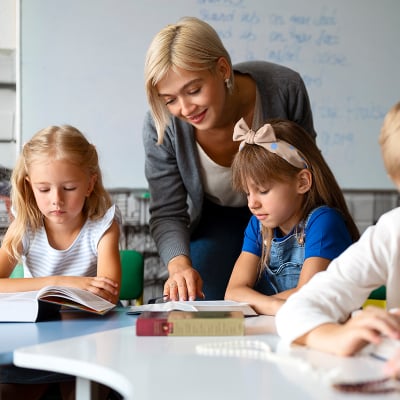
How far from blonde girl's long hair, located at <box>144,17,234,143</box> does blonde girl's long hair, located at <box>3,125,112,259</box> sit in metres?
0.26

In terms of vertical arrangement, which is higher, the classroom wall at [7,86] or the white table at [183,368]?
the classroom wall at [7,86]

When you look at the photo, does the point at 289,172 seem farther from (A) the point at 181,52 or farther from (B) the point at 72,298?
(B) the point at 72,298

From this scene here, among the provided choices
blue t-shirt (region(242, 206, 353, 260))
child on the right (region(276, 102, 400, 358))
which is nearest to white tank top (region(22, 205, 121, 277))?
blue t-shirt (region(242, 206, 353, 260))

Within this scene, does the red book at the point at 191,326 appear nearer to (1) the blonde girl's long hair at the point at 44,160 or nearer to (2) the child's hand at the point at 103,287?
(2) the child's hand at the point at 103,287

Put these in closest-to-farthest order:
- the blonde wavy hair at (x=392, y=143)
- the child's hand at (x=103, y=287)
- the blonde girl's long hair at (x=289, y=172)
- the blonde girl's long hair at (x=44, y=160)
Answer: the blonde wavy hair at (x=392, y=143), the child's hand at (x=103, y=287), the blonde girl's long hair at (x=289, y=172), the blonde girl's long hair at (x=44, y=160)

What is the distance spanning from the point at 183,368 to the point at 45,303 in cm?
63

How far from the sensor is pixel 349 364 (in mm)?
901

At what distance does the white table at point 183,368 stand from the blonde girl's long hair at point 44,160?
0.84 m

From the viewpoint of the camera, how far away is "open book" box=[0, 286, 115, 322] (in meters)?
1.40

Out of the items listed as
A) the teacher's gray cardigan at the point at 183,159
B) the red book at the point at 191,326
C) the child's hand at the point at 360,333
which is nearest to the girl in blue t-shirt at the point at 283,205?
the teacher's gray cardigan at the point at 183,159

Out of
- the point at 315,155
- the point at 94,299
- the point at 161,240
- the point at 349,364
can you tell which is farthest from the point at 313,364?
the point at 161,240

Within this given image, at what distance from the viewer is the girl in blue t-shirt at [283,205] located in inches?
67.9

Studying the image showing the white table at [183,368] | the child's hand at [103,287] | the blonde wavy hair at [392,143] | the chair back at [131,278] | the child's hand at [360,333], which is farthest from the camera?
the chair back at [131,278]

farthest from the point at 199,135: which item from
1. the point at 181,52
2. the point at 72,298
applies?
the point at 72,298
